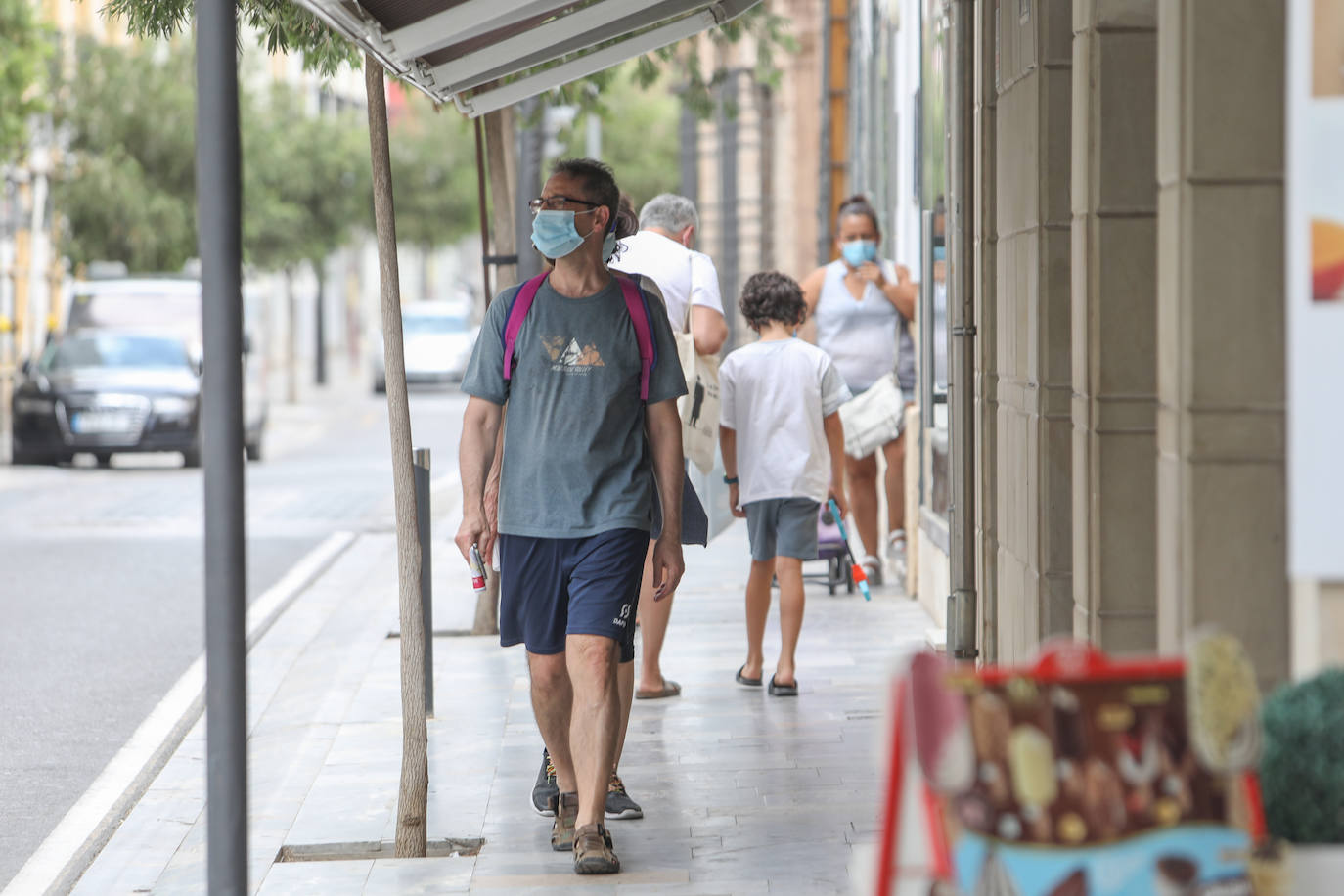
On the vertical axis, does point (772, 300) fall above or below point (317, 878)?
above

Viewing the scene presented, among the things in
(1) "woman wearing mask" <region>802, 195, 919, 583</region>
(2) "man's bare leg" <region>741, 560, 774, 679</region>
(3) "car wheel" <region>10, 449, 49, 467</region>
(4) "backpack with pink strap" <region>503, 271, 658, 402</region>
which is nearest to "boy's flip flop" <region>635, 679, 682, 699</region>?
(2) "man's bare leg" <region>741, 560, 774, 679</region>

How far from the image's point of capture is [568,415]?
5.29m

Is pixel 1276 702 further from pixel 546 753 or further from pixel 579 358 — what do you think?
pixel 546 753

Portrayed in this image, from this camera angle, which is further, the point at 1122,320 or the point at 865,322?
the point at 865,322

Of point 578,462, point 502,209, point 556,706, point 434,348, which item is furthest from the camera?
point 434,348

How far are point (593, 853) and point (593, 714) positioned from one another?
37 cm

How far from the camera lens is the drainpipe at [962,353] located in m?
6.64

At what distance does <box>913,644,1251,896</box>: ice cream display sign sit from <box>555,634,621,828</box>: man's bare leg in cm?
256

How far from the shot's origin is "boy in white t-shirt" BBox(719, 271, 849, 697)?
7.79m

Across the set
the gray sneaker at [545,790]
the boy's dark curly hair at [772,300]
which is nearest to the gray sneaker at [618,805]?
the gray sneaker at [545,790]

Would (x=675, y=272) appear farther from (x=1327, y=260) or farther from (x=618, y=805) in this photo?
(x=1327, y=260)

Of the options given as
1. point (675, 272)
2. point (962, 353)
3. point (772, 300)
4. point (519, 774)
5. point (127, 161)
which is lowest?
point (519, 774)

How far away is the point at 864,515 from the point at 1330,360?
769 cm

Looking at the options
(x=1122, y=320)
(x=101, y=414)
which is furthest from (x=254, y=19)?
(x=101, y=414)
